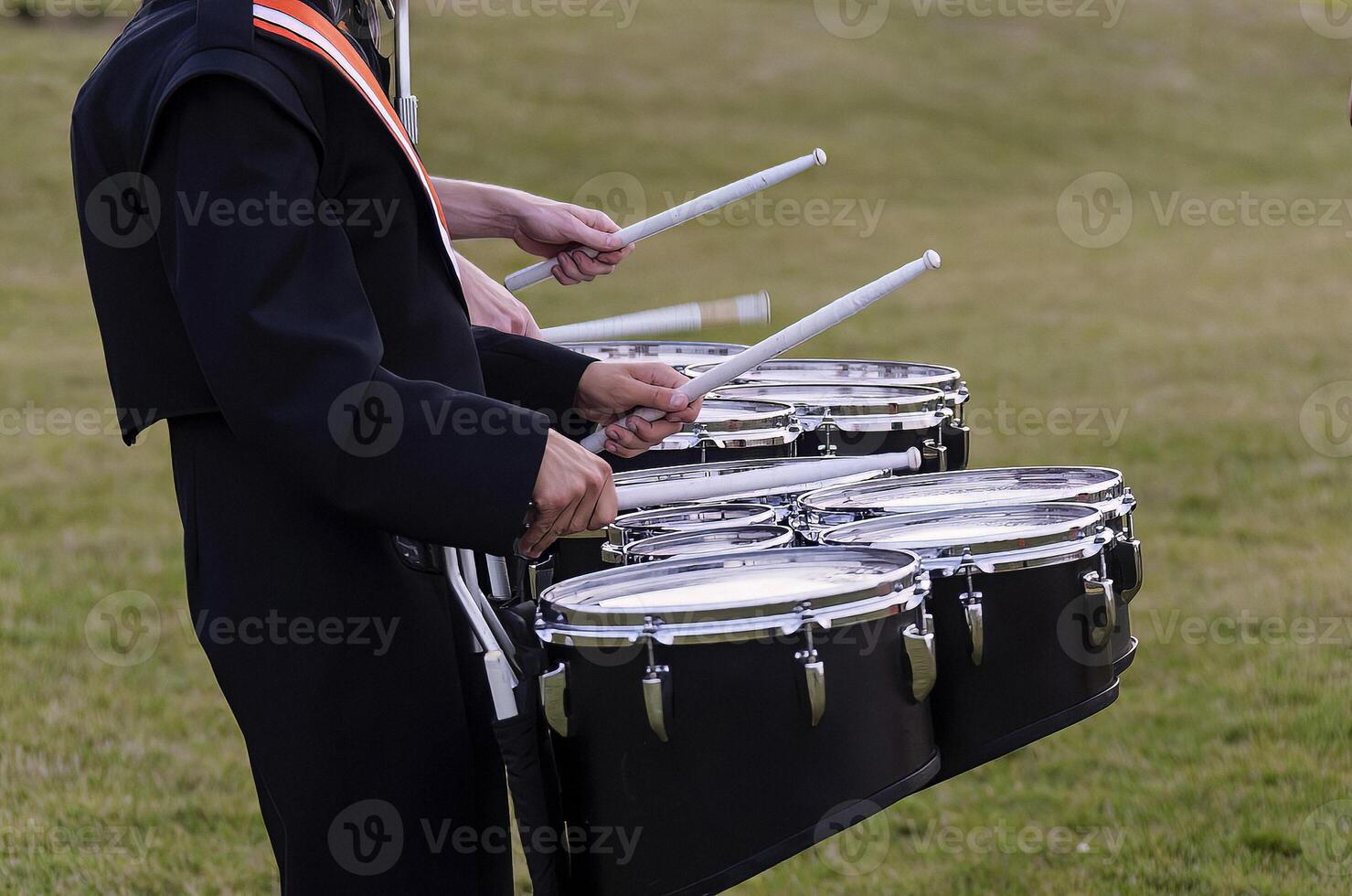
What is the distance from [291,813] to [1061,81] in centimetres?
3033

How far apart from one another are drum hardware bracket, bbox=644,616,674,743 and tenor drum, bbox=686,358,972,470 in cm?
152

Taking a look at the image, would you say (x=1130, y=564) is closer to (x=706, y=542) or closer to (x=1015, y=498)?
(x=1015, y=498)

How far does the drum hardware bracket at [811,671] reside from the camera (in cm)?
168

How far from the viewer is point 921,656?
1783 millimetres

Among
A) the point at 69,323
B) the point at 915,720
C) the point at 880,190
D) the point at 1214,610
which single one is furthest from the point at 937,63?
the point at 915,720

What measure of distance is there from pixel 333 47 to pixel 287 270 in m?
0.28

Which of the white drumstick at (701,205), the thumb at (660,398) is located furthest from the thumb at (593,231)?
the thumb at (660,398)

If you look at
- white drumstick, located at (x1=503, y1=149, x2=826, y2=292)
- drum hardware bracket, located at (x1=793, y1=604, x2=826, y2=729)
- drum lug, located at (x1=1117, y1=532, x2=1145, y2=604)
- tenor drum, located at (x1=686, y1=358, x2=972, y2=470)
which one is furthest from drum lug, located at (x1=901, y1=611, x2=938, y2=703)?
tenor drum, located at (x1=686, y1=358, x2=972, y2=470)

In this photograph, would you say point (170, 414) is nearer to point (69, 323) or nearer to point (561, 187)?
point (69, 323)

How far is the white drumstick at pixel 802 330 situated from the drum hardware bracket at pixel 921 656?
17.1 inches

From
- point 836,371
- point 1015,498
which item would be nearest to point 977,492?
point 1015,498

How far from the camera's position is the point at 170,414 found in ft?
5.30

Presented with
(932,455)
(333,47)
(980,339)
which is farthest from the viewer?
(980,339)

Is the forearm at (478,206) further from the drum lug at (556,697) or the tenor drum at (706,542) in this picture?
the drum lug at (556,697)
